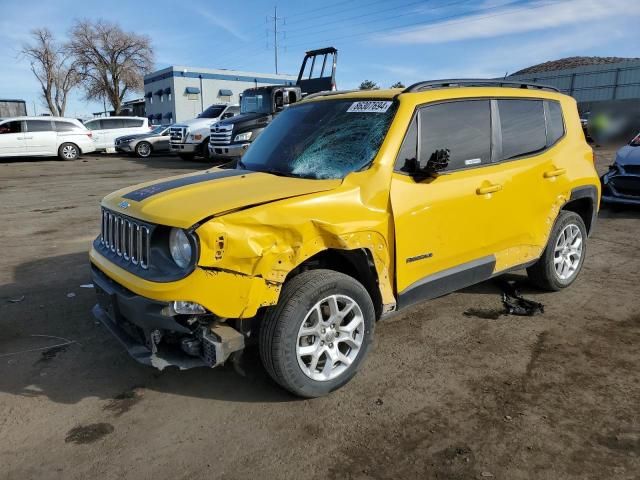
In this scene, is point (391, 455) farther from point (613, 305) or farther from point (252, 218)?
point (613, 305)

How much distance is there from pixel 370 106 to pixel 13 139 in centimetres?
2057

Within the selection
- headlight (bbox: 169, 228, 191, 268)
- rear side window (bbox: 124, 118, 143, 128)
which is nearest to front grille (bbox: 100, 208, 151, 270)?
headlight (bbox: 169, 228, 191, 268)

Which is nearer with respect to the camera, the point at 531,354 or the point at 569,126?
the point at 531,354

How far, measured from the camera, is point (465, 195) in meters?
3.74

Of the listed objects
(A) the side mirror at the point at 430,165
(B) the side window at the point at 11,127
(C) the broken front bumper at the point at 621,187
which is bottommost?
(C) the broken front bumper at the point at 621,187

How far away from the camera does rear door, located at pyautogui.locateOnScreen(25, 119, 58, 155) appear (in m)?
20.1

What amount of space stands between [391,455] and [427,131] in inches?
87.6

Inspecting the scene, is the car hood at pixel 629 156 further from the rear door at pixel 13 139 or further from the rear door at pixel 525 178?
the rear door at pixel 13 139

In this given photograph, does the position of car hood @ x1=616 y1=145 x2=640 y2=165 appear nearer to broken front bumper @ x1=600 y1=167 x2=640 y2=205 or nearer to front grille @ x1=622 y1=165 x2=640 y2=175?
front grille @ x1=622 y1=165 x2=640 y2=175

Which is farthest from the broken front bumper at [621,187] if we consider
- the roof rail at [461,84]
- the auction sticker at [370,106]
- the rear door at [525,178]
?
the auction sticker at [370,106]

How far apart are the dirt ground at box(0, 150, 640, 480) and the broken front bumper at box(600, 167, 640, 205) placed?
474cm

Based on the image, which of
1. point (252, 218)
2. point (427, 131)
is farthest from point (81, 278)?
point (427, 131)

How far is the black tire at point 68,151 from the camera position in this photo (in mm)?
20828

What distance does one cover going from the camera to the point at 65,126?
2092 centimetres
